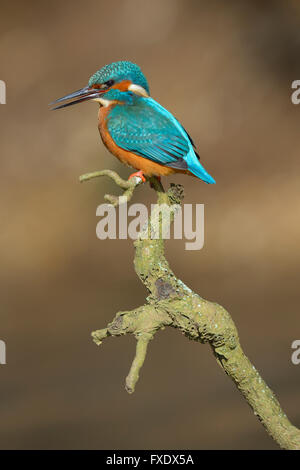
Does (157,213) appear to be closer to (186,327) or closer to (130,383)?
(186,327)

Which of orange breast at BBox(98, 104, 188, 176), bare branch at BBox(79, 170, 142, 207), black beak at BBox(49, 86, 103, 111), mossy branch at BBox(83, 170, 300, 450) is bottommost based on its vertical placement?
mossy branch at BBox(83, 170, 300, 450)

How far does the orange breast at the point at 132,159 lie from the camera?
200 cm

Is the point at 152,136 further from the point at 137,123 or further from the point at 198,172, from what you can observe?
the point at 198,172

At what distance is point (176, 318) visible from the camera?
2043 mm

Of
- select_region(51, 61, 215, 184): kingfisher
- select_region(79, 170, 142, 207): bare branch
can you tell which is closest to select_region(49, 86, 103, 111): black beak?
select_region(51, 61, 215, 184): kingfisher

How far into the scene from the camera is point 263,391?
2.10 metres

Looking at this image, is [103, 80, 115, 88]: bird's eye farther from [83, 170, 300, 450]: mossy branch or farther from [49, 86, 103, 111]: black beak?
[83, 170, 300, 450]: mossy branch

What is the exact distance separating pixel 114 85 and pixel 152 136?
0.17 meters

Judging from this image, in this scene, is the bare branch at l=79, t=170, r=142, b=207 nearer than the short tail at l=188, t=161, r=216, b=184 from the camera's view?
Yes

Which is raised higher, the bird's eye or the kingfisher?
the bird's eye

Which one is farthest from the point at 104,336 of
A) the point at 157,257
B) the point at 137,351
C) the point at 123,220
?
the point at 123,220

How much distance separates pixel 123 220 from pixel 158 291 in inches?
12.7

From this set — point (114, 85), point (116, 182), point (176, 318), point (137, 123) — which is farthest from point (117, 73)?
point (176, 318)

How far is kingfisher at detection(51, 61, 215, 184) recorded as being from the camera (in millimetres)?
1964
